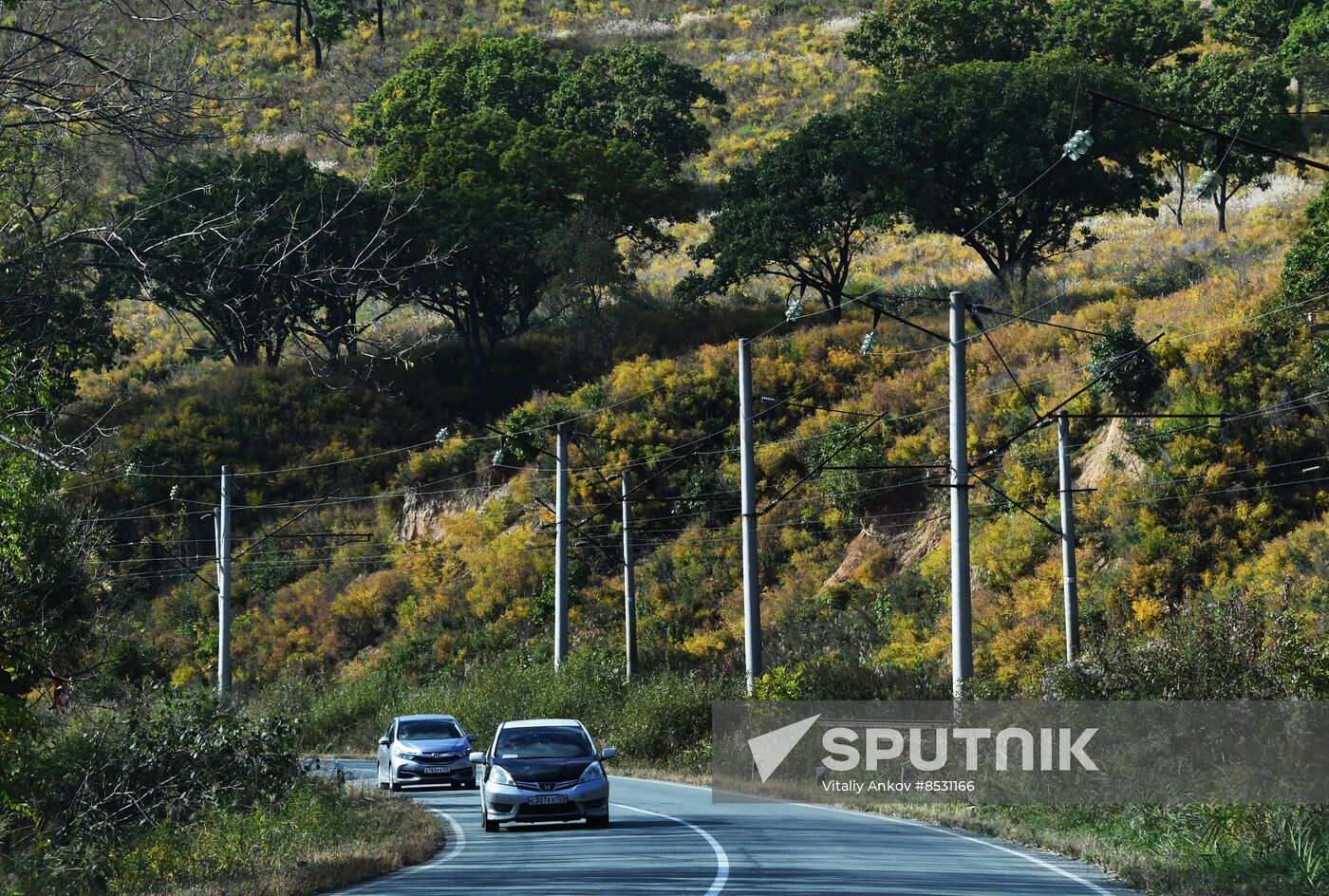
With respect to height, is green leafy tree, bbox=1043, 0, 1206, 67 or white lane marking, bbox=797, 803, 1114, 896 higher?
green leafy tree, bbox=1043, 0, 1206, 67

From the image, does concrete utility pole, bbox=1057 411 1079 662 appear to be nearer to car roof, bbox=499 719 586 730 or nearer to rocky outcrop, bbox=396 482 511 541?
car roof, bbox=499 719 586 730

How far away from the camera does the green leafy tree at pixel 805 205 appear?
6069 cm

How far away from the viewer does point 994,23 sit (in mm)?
89562

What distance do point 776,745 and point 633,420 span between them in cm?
3195

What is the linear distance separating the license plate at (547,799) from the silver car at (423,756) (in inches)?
386

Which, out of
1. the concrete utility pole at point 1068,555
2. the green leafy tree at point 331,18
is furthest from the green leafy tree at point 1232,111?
the green leafy tree at point 331,18

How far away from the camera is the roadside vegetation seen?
14.9 m

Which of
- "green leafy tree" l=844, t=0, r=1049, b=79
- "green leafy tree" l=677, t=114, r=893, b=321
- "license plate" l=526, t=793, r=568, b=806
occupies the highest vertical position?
"green leafy tree" l=844, t=0, r=1049, b=79

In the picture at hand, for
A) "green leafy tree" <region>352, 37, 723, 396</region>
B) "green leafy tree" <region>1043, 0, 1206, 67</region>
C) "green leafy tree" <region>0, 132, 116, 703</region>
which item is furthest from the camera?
"green leafy tree" <region>1043, 0, 1206, 67</region>

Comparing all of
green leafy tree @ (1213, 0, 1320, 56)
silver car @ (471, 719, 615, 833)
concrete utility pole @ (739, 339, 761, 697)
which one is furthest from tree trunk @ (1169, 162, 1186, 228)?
silver car @ (471, 719, 615, 833)

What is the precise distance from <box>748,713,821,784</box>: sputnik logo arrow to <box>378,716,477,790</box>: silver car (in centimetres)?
591

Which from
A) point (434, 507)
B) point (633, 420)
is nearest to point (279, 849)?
point (633, 420)

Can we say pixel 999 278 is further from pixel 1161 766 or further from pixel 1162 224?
pixel 1161 766
